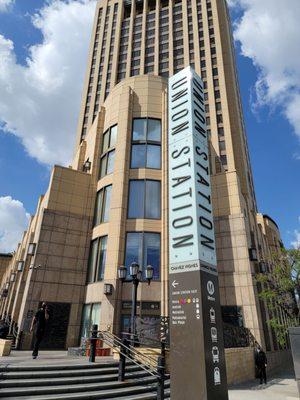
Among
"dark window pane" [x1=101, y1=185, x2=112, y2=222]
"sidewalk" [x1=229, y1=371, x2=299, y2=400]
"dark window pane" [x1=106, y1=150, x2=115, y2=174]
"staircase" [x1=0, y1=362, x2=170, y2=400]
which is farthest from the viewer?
"dark window pane" [x1=106, y1=150, x2=115, y2=174]

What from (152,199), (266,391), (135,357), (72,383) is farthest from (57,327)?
(266,391)

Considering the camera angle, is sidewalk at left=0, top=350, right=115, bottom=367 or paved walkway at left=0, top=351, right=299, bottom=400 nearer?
sidewalk at left=0, top=350, right=115, bottom=367

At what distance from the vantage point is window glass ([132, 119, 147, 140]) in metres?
23.6

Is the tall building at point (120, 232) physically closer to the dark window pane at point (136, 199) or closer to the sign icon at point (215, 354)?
the dark window pane at point (136, 199)

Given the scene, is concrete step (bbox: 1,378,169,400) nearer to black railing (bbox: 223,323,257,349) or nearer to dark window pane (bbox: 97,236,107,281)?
black railing (bbox: 223,323,257,349)

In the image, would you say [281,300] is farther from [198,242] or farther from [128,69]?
[128,69]

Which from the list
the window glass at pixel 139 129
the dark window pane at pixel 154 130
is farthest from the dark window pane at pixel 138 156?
the dark window pane at pixel 154 130

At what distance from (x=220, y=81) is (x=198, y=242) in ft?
162

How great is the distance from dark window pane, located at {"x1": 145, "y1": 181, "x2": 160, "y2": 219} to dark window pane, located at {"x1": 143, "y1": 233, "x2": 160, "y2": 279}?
1478mm

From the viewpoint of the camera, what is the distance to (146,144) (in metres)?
23.3

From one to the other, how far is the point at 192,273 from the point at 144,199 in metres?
13.9

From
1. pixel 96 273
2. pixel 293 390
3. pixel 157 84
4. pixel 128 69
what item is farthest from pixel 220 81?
pixel 293 390

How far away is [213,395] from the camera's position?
263 inches

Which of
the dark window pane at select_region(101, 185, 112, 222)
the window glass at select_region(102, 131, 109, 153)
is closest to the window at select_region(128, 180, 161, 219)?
the dark window pane at select_region(101, 185, 112, 222)
